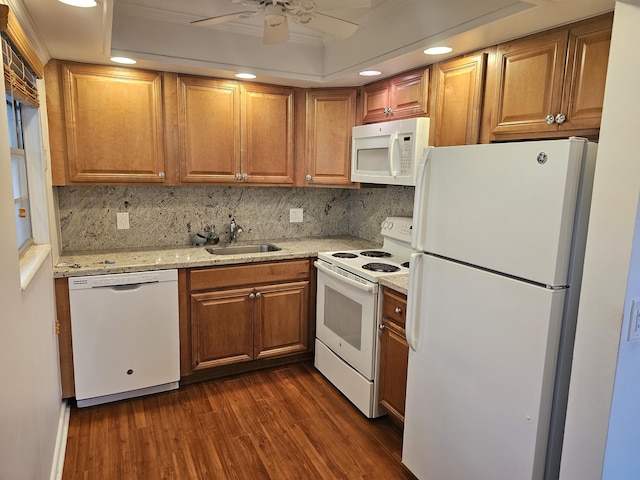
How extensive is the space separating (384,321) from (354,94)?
170cm

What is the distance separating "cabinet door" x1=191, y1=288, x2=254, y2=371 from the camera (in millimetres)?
2951

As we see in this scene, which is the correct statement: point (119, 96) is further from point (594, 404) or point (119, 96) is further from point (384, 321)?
point (594, 404)

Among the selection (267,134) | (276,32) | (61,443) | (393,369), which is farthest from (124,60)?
(393,369)

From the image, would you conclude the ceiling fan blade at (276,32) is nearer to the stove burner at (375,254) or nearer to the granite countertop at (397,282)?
the granite countertop at (397,282)

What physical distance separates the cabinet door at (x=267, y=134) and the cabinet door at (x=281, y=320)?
2.74 ft

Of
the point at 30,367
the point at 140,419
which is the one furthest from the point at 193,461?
the point at 30,367

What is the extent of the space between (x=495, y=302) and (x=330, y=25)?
138 cm

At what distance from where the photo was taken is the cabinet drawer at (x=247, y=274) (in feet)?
9.53

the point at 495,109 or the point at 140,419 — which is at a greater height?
the point at 495,109

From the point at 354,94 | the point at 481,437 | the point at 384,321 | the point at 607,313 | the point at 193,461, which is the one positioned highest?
the point at 354,94

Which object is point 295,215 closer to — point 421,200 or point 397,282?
point 397,282

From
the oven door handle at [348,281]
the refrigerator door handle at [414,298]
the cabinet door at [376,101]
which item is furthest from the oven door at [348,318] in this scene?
the cabinet door at [376,101]

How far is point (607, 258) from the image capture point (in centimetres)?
131

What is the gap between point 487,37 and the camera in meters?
2.06
